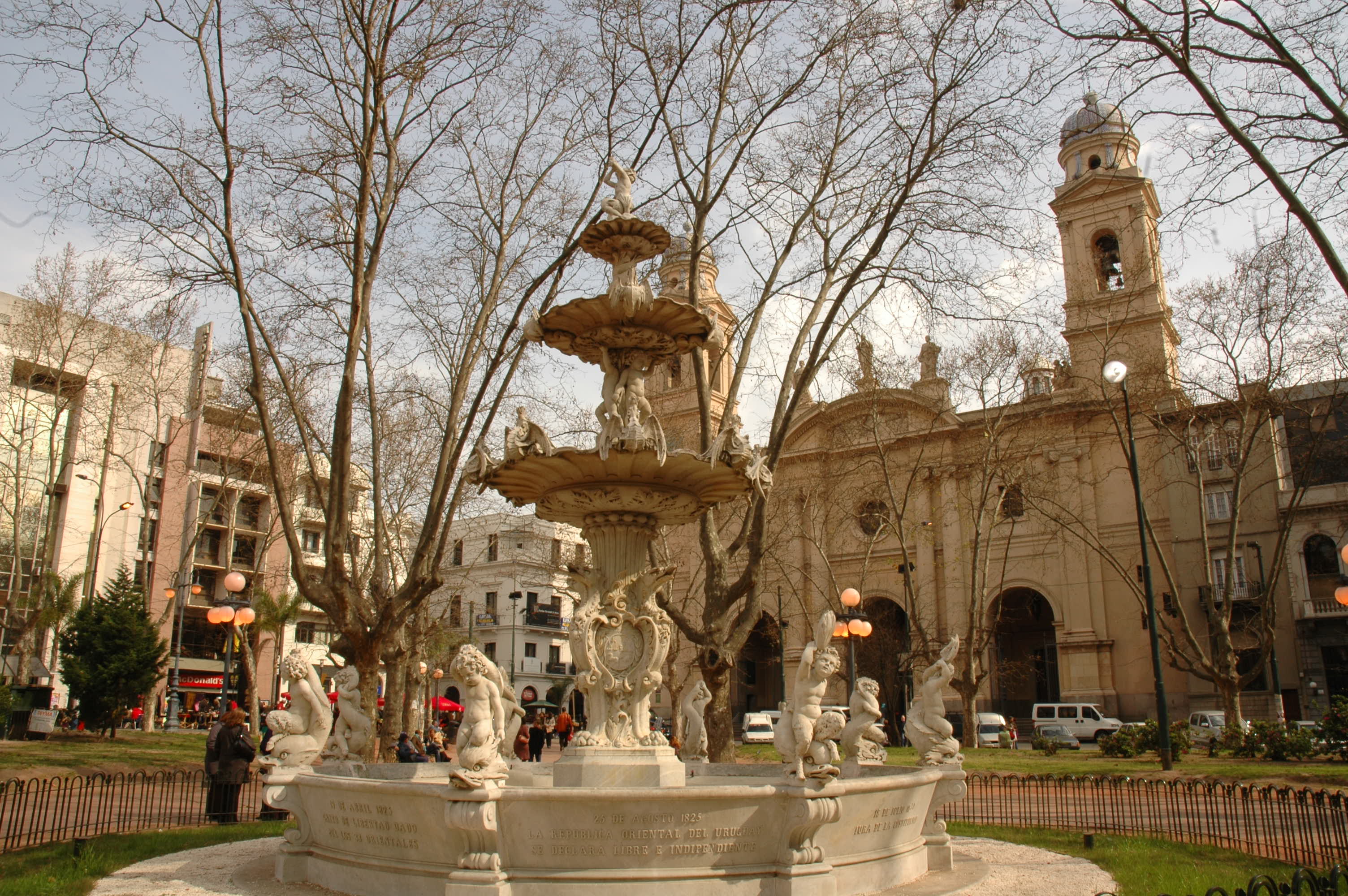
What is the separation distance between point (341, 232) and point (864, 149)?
7.80 m

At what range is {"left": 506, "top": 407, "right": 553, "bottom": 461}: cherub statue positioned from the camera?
8.16 metres

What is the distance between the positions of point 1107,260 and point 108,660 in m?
35.3

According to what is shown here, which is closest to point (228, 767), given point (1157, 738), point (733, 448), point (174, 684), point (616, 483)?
point (616, 483)

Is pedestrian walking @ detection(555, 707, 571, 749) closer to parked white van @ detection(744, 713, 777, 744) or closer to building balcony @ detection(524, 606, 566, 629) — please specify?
parked white van @ detection(744, 713, 777, 744)

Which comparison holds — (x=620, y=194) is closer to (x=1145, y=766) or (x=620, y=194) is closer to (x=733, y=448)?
(x=733, y=448)

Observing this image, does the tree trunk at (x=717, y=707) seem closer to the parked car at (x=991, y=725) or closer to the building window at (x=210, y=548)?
the parked car at (x=991, y=725)

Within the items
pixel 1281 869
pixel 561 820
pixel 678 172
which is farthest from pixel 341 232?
pixel 1281 869

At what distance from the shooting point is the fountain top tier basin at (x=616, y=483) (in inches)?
324

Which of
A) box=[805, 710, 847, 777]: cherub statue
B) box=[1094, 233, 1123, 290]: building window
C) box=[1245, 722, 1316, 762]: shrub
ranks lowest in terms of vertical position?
box=[1245, 722, 1316, 762]: shrub

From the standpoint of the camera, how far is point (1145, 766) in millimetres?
19969

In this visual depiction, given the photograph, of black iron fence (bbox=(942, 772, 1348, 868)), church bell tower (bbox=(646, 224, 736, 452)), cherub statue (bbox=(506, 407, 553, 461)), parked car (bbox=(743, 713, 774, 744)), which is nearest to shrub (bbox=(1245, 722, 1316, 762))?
black iron fence (bbox=(942, 772, 1348, 868))

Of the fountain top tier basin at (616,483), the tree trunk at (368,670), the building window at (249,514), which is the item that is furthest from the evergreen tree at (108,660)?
the building window at (249,514)

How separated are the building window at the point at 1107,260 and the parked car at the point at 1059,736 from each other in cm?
1548

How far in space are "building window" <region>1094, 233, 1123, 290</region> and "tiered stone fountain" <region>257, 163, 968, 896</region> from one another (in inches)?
1227
